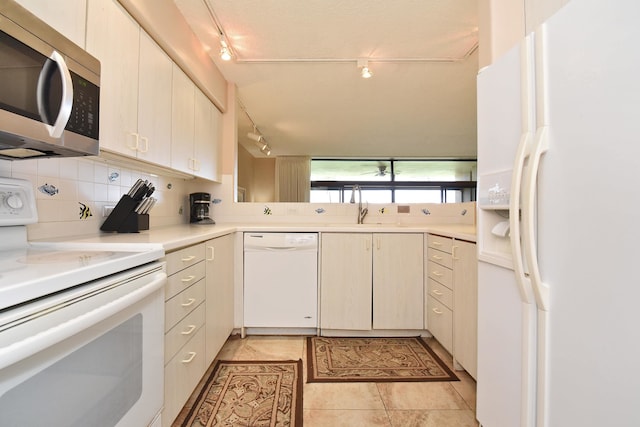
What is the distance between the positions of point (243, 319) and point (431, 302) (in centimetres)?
148

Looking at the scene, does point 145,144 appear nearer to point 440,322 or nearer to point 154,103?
point 154,103

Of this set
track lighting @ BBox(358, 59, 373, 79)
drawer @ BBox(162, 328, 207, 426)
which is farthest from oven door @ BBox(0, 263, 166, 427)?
track lighting @ BBox(358, 59, 373, 79)

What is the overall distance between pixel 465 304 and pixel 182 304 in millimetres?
1531

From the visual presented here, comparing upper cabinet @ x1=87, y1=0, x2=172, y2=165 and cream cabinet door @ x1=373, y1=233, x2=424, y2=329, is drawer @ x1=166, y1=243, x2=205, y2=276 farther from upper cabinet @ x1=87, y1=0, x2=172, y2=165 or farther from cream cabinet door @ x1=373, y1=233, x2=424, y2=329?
cream cabinet door @ x1=373, y1=233, x2=424, y2=329

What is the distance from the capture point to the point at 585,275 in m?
0.65

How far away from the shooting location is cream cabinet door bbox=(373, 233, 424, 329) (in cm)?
209

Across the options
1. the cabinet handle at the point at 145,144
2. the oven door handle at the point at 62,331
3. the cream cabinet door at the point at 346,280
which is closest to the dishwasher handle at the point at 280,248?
the cream cabinet door at the point at 346,280

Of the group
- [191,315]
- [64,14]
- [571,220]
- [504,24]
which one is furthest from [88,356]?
[504,24]

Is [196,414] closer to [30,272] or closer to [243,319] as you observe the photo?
[243,319]

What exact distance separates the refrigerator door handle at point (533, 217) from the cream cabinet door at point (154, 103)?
1.70 m

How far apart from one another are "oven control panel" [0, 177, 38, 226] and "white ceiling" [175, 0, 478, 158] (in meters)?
1.41

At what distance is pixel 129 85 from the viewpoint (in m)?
1.31

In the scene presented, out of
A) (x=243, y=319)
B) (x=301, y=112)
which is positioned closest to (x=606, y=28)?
(x=243, y=319)

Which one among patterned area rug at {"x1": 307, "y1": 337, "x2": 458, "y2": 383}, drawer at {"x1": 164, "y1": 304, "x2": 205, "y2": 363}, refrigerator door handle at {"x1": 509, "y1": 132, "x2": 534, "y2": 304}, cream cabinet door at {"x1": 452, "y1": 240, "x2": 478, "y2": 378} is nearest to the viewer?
refrigerator door handle at {"x1": 509, "y1": 132, "x2": 534, "y2": 304}
